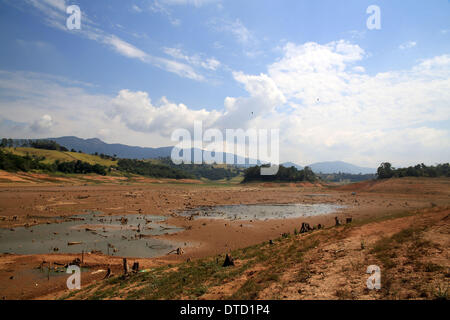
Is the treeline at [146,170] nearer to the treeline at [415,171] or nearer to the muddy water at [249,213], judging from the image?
the muddy water at [249,213]

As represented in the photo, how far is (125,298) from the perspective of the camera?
8.51 meters

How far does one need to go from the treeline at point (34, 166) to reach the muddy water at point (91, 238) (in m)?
61.7

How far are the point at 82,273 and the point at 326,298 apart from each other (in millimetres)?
11704

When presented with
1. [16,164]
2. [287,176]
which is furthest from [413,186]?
[16,164]

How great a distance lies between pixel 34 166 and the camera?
76.6 metres

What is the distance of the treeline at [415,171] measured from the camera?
7677cm

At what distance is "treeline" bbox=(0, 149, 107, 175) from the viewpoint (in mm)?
67250

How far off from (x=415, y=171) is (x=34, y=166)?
12503 centimetres

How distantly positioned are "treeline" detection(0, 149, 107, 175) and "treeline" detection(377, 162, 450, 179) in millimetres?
108812

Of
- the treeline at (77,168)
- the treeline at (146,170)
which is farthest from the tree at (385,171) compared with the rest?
the treeline at (77,168)
